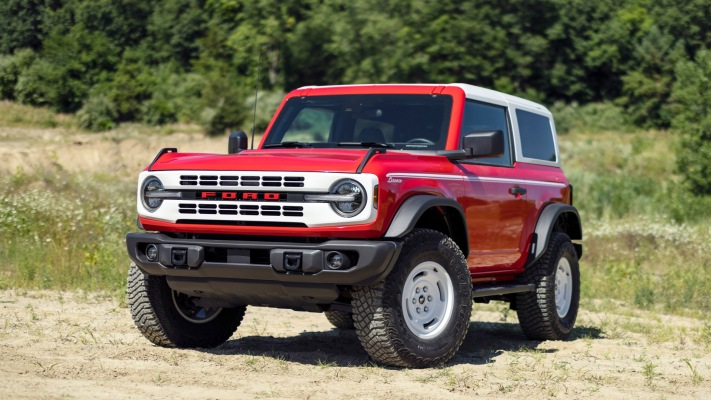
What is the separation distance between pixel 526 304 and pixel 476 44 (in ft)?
174

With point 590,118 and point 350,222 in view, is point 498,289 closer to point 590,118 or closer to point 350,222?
point 350,222

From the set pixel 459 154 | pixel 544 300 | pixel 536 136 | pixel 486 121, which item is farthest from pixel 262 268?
pixel 536 136

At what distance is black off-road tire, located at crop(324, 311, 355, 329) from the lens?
9.79m

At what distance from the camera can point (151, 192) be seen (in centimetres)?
715

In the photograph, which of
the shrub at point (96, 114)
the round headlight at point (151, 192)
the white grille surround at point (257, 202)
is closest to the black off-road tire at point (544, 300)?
the white grille surround at point (257, 202)

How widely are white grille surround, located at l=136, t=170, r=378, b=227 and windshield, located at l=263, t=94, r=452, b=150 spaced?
1292 millimetres

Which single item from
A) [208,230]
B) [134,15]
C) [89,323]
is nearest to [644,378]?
[208,230]

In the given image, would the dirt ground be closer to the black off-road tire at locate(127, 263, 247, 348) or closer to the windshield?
the black off-road tire at locate(127, 263, 247, 348)

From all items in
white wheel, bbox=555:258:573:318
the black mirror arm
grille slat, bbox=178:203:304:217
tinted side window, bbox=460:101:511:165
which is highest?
tinted side window, bbox=460:101:511:165

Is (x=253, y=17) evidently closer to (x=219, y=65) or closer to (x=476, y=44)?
(x=219, y=65)

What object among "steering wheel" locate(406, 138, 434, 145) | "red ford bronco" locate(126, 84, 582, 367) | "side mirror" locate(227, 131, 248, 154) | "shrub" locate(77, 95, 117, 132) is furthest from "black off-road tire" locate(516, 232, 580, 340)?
"shrub" locate(77, 95, 117, 132)

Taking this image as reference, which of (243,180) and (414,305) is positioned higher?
(243,180)

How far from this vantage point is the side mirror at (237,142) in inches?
332

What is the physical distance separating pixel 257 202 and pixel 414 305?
4.31ft
